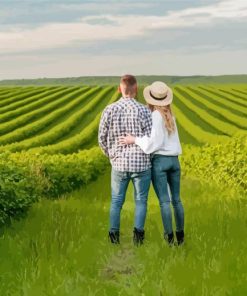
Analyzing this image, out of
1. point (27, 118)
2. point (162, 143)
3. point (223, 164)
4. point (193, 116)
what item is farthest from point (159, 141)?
point (193, 116)

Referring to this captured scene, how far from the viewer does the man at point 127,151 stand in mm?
7719

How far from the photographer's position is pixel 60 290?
573 centimetres

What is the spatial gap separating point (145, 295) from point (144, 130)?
277 centimetres

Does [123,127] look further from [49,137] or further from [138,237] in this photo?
[49,137]

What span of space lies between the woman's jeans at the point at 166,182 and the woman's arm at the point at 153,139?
0.18 meters

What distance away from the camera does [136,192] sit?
7875 millimetres

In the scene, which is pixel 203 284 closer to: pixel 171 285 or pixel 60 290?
pixel 171 285

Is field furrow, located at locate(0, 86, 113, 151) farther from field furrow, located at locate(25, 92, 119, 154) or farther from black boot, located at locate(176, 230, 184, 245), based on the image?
black boot, located at locate(176, 230, 184, 245)

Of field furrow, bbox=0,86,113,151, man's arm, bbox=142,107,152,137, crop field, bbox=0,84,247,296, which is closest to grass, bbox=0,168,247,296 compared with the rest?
crop field, bbox=0,84,247,296

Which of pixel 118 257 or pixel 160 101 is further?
pixel 160 101

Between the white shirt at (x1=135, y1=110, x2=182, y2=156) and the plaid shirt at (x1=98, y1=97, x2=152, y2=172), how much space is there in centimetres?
13

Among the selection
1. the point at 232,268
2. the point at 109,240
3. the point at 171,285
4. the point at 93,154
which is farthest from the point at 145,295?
the point at 93,154

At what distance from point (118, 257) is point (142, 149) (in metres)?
1.23

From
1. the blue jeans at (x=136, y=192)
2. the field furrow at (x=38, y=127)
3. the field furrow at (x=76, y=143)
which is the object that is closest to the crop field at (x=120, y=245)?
the blue jeans at (x=136, y=192)
